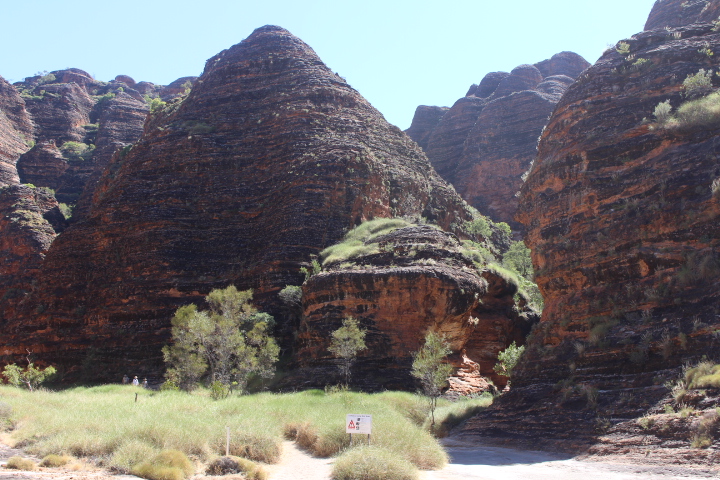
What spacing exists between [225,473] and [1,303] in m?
45.1

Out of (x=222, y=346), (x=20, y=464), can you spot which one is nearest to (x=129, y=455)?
(x=20, y=464)

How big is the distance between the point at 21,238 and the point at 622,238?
53.5 meters

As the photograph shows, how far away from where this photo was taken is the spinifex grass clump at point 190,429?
14.9m

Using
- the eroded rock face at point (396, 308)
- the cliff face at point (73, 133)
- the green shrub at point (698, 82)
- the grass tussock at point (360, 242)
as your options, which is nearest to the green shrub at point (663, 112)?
the green shrub at point (698, 82)

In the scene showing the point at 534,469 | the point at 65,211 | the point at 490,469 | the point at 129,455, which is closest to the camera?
the point at 129,455

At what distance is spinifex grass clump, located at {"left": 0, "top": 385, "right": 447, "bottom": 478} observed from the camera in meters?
14.9

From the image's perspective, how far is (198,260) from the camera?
44.6 m

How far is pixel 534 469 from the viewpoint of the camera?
1520cm

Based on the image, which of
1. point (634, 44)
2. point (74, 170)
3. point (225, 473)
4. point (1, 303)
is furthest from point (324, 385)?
point (74, 170)

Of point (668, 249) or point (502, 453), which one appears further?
point (668, 249)

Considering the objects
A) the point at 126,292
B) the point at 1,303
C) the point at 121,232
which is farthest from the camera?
the point at 1,303

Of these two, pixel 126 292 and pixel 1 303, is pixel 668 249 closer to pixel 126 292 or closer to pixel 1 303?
pixel 126 292

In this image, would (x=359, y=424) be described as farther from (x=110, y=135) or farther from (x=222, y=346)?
(x=110, y=135)

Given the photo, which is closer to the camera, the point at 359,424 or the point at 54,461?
the point at 54,461
